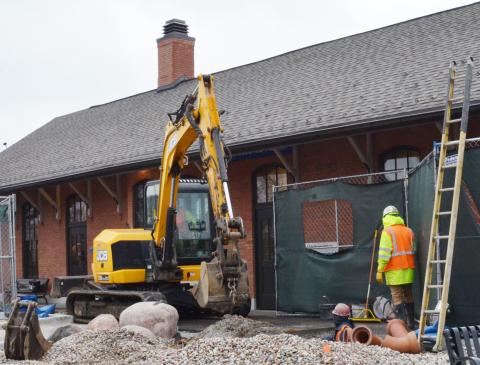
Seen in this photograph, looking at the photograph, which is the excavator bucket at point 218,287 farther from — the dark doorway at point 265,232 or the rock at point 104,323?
the dark doorway at point 265,232

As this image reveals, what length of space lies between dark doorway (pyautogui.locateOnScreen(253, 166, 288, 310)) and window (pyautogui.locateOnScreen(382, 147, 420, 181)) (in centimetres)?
277

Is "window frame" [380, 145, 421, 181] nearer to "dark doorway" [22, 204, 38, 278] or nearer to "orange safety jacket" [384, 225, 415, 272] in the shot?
"orange safety jacket" [384, 225, 415, 272]

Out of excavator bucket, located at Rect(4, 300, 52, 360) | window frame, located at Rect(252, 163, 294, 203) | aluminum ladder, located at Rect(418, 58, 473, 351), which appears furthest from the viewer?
→ window frame, located at Rect(252, 163, 294, 203)

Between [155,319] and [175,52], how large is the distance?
18.3 m

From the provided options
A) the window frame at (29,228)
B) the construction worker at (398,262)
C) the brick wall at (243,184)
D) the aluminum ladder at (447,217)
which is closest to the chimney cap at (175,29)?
the brick wall at (243,184)

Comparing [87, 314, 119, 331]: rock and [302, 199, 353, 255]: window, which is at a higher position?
[302, 199, 353, 255]: window

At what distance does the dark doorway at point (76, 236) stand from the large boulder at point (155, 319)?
13.3 meters

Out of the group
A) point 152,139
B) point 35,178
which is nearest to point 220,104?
point 152,139

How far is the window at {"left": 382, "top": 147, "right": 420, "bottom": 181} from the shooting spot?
55.2ft

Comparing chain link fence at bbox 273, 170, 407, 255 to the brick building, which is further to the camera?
the brick building

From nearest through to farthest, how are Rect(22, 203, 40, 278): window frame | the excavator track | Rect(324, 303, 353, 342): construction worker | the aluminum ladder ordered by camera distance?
the aluminum ladder → Rect(324, 303, 353, 342): construction worker → the excavator track → Rect(22, 203, 40, 278): window frame

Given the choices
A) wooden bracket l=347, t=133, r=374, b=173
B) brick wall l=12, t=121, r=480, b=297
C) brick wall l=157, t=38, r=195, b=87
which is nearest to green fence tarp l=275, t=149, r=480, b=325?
wooden bracket l=347, t=133, r=374, b=173

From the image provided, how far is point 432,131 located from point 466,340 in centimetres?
967

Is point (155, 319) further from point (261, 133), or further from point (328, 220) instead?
point (261, 133)
